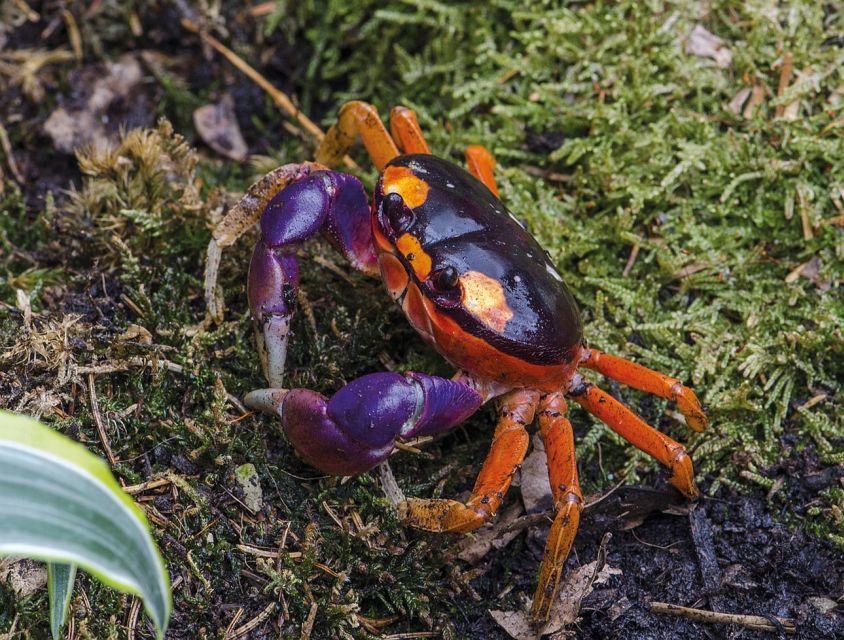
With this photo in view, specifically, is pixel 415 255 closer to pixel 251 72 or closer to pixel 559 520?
pixel 559 520

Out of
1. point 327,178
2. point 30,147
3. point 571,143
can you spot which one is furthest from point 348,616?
point 30,147

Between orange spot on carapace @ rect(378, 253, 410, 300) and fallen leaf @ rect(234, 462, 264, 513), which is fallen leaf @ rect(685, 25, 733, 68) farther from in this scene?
fallen leaf @ rect(234, 462, 264, 513)

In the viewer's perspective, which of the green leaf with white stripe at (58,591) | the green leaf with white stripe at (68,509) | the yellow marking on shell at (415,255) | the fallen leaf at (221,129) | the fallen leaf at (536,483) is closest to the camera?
the green leaf with white stripe at (68,509)

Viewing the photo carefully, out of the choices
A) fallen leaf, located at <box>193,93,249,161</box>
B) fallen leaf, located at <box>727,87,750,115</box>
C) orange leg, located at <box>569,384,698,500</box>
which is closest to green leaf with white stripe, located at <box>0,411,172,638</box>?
orange leg, located at <box>569,384,698,500</box>

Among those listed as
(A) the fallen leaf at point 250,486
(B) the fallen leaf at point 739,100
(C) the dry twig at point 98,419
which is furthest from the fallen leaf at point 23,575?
(B) the fallen leaf at point 739,100

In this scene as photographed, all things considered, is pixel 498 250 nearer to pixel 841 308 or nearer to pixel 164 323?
pixel 164 323

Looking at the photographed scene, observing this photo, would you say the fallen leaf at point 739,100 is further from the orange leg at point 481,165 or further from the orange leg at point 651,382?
the orange leg at point 651,382
